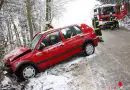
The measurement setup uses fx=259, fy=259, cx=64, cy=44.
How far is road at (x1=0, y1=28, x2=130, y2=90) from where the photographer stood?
8.69 metres

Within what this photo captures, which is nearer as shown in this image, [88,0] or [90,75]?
[90,75]

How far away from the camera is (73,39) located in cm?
1227

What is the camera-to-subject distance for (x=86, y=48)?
1279 cm

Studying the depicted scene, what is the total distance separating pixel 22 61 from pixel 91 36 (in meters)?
4.05

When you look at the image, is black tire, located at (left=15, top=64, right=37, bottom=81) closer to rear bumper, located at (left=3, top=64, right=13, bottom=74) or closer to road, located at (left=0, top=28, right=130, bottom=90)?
rear bumper, located at (left=3, top=64, right=13, bottom=74)

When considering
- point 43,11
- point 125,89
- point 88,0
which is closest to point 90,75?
point 125,89

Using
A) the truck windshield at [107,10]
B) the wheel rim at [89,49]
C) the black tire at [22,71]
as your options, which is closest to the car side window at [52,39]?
the black tire at [22,71]

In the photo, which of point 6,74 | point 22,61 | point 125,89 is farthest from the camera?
point 6,74

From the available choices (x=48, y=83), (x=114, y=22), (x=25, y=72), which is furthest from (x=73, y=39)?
(x=114, y=22)

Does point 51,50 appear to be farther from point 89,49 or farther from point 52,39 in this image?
point 89,49

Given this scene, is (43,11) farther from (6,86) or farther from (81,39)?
(6,86)

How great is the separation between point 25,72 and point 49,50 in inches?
56.4

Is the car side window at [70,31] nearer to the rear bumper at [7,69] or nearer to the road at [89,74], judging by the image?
the road at [89,74]

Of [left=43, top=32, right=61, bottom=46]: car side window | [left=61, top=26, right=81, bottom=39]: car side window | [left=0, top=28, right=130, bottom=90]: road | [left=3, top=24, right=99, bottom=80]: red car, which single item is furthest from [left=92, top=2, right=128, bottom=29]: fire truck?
[left=43, top=32, right=61, bottom=46]: car side window
